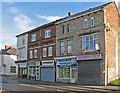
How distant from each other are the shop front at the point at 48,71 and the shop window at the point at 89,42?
7.13 metres

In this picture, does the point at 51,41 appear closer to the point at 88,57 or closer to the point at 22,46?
the point at 88,57

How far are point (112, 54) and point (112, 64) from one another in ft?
4.50

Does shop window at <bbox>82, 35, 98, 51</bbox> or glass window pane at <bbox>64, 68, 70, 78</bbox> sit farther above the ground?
shop window at <bbox>82, 35, 98, 51</bbox>

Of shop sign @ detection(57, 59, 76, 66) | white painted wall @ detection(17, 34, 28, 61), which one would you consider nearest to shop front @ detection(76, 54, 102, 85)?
shop sign @ detection(57, 59, 76, 66)

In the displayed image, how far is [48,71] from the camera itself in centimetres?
2888

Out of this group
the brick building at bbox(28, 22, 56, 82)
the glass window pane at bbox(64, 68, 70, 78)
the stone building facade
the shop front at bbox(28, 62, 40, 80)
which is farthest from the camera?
the stone building facade

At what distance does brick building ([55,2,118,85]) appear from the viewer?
21266mm

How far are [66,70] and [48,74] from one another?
14.5 ft

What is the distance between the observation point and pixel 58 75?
2708 centimetres

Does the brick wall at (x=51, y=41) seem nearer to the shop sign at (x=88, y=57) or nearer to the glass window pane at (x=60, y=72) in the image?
the glass window pane at (x=60, y=72)

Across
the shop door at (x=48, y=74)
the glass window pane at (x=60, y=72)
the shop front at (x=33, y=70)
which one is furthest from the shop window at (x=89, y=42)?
the shop front at (x=33, y=70)

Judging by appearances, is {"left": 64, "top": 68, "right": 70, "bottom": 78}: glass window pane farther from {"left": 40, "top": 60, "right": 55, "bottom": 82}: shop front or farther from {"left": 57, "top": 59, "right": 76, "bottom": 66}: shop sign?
{"left": 40, "top": 60, "right": 55, "bottom": 82}: shop front

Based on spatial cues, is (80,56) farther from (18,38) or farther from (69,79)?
(18,38)

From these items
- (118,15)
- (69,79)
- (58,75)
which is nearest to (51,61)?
(58,75)
